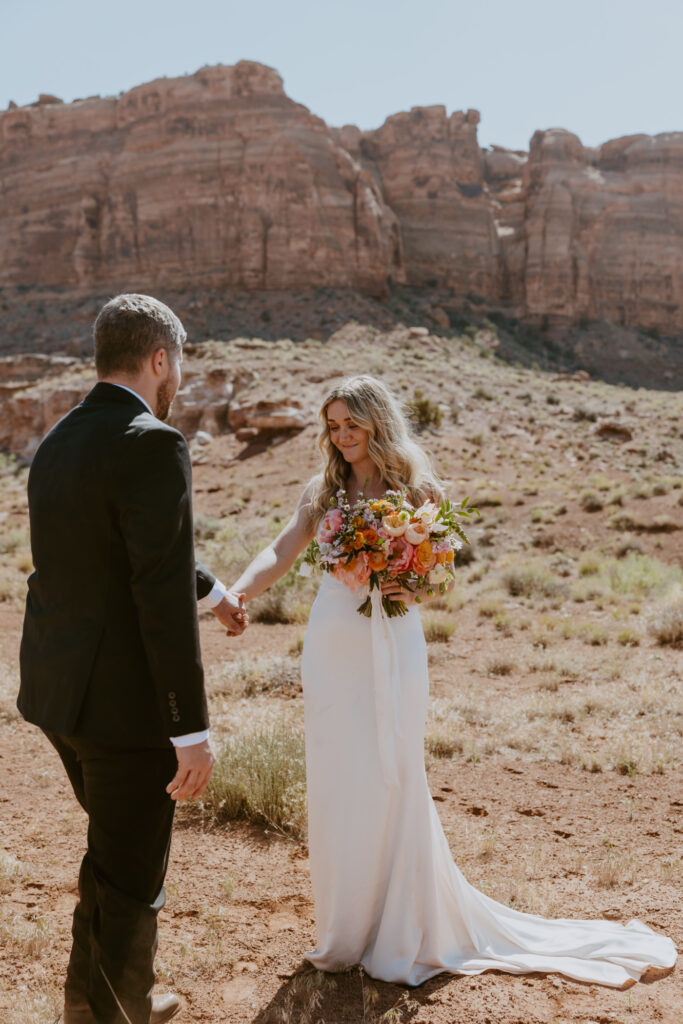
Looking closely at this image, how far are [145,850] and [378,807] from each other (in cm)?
110

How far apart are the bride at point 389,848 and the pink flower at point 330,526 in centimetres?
20

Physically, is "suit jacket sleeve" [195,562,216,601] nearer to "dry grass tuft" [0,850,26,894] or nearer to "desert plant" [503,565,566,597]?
"dry grass tuft" [0,850,26,894]

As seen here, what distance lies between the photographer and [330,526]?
3586 mm

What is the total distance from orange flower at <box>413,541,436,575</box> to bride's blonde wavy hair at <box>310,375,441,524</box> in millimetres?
416

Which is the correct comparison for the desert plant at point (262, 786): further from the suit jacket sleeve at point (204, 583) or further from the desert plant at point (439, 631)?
the desert plant at point (439, 631)

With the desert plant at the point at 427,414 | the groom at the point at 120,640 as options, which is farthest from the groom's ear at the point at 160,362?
the desert plant at the point at 427,414

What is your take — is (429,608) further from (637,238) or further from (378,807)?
(637,238)

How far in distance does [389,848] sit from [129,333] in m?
2.32

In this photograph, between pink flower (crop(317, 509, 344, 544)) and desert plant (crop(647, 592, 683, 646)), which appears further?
desert plant (crop(647, 592, 683, 646))


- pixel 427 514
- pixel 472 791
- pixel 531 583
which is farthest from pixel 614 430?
pixel 427 514

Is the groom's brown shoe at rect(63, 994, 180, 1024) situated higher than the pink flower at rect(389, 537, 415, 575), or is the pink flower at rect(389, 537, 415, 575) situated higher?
the pink flower at rect(389, 537, 415, 575)

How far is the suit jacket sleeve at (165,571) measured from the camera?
7.75 ft

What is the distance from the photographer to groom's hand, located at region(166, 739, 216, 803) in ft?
7.97

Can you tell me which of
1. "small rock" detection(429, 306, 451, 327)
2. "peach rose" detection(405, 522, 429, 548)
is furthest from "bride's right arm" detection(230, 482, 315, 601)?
"small rock" detection(429, 306, 451, 327)
